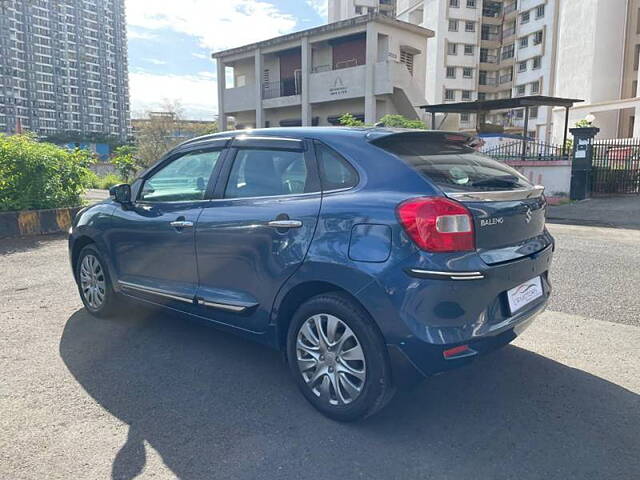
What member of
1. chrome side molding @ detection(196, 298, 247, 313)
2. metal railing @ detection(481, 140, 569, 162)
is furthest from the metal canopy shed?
A: chrome side molding @ detection(196, 298, 247, 313)

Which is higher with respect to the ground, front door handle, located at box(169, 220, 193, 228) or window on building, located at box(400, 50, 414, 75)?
window on building, located at box(400, 50, 414, 75)

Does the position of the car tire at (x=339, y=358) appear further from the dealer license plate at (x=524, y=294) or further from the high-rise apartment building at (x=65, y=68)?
the high-rise apartment building at (x=65, y=68)

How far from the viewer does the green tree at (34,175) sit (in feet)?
29.9

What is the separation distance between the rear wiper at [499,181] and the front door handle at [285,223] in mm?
1043

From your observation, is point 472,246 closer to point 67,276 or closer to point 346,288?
point 346,288

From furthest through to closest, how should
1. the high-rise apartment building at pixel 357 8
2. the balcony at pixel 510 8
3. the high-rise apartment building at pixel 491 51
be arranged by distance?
the high-rise apartment building at pixel 357 8 < the balcony at pixel 510 8 < the high-rise apartment building at pixel 491 51

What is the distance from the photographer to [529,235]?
3.09 metres

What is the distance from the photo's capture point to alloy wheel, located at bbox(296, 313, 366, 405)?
9.33 ft

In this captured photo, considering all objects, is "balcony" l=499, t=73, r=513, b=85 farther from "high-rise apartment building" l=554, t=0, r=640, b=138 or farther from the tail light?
the tail light

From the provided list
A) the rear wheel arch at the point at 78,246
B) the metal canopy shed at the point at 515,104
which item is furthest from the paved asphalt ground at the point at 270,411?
the metal canopy shed at the point at 515,104

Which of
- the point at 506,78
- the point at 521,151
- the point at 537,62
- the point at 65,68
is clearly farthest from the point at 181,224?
the point at 65,68

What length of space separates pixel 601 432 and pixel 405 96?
27484mm

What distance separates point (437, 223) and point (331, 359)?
3.33 feet

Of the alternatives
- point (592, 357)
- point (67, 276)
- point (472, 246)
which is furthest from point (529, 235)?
point (67, 276)
